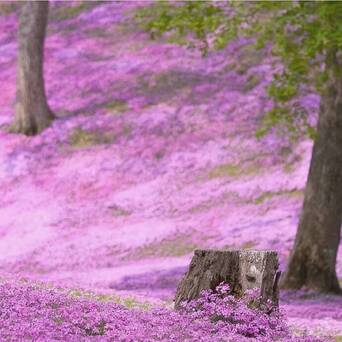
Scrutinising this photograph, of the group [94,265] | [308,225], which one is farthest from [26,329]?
[94,265]

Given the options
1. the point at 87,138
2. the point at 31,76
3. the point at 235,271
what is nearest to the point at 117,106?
the point at 87,138

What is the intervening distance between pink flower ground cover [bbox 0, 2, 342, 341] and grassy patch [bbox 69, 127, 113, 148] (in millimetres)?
53

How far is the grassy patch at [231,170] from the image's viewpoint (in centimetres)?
3130

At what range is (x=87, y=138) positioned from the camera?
3531 cm

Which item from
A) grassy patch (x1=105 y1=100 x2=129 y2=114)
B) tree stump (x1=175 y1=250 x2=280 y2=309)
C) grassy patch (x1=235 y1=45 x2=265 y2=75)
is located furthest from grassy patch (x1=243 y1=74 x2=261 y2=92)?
tree stump (x1=175 y1=250 x2=280 y2=309)

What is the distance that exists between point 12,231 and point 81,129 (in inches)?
302

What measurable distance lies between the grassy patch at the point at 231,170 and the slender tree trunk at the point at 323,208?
9177mm

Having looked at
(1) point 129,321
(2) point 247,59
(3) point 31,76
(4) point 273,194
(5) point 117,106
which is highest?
(1) point 129,321

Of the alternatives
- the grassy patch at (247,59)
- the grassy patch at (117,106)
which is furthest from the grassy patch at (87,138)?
the grassy patch at (247,59)

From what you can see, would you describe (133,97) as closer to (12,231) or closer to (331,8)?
(12,231)

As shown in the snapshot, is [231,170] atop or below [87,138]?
below

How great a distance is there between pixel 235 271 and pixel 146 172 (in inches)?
829

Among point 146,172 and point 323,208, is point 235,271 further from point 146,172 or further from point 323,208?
point 146,172

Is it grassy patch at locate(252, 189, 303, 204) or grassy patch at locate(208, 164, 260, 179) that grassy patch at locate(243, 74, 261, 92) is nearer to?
grassy patch at locate(208, 164, 260, 179)
